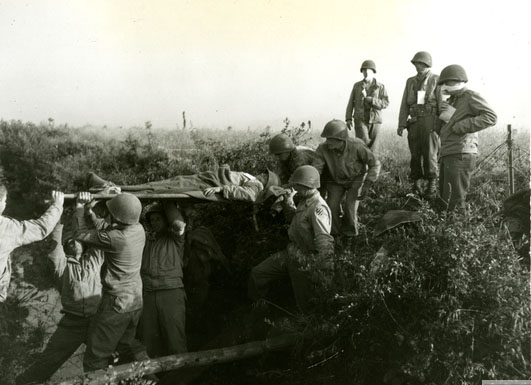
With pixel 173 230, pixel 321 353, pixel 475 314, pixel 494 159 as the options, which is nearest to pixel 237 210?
pixel 173 230

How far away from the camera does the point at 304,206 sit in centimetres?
810

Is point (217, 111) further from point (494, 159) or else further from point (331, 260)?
point (331, 260)

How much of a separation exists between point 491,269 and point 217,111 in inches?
602

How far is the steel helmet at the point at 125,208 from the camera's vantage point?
7.64 meters

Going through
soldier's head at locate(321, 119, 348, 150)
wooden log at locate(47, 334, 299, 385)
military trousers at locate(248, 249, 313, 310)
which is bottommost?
wooden log at locate(47, 334, 299, 385)

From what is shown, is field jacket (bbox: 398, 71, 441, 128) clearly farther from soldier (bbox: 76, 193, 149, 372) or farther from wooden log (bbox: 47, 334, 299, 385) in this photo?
soldier (bbox: 76, 193, 149, 372)

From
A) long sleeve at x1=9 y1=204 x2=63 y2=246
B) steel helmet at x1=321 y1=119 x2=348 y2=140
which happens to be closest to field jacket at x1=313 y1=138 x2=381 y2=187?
steel helmet at x1=321 y1=119 x2=348 y2=140

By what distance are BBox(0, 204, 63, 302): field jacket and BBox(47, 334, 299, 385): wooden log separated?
5.10 ft

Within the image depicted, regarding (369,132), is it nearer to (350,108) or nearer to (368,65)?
(350,108)

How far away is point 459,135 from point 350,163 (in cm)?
163

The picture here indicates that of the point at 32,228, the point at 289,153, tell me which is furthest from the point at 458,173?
the point at 32,228

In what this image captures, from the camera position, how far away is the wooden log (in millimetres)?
6758

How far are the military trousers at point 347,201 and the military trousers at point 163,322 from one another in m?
2.61

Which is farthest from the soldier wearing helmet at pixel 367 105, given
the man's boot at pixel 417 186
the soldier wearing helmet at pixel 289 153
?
the soldier wearing helmet at pixel 289 153
